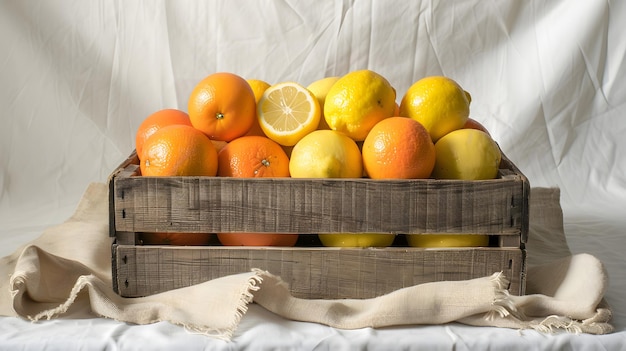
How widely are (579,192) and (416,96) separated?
1.01m

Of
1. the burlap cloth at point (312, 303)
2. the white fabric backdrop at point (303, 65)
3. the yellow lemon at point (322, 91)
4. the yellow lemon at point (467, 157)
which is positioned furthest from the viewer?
the white fabric backdrop at point (303, 65)

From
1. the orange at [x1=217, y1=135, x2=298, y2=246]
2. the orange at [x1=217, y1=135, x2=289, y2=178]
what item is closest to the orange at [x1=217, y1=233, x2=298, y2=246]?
the orange at [x1=217, y1=135, x2=298, y2=246]

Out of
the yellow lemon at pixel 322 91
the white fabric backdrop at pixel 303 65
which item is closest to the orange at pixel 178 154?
the yellow lemon at pixel 322 91

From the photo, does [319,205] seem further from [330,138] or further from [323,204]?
[330,138]

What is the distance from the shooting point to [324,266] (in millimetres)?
1449

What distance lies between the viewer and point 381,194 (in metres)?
1.42

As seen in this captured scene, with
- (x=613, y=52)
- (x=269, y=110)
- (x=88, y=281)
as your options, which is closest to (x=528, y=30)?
(x=613, y=52)

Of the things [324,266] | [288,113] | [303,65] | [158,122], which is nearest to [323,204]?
[324,266]

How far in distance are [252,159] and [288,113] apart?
0.39 ft

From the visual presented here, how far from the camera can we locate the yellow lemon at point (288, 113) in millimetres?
1544

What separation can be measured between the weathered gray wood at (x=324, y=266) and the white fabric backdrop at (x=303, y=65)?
94 cm

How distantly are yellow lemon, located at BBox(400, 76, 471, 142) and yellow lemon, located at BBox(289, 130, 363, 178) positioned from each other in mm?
134

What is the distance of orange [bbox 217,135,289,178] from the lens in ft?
4.87

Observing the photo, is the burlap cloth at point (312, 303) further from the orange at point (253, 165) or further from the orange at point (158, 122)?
the orange at point (158, 122)
